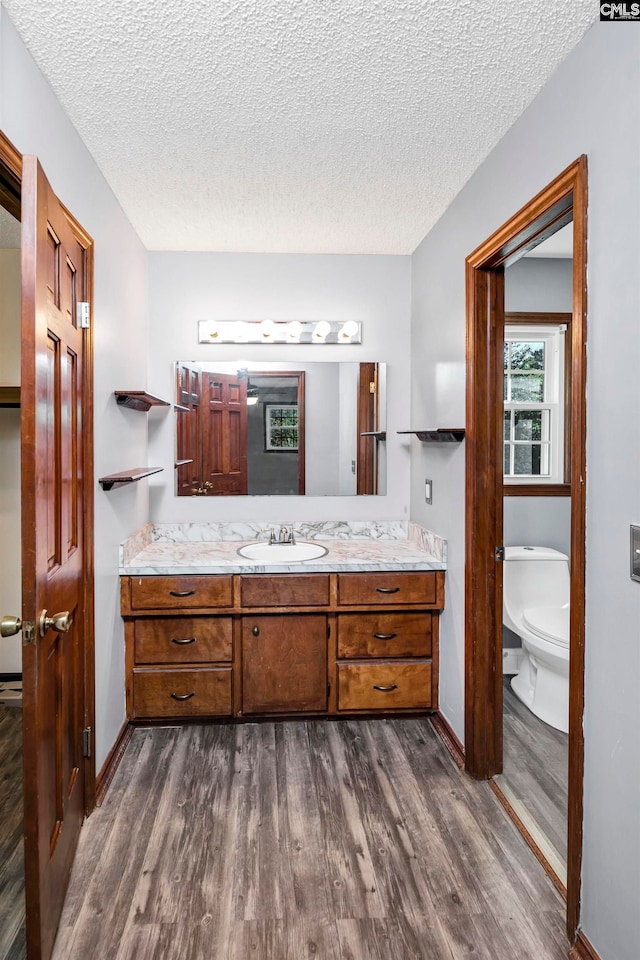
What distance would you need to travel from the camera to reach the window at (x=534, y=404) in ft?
10.9

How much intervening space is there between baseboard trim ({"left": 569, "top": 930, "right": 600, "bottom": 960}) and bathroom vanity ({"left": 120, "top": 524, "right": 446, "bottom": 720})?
1319 mm

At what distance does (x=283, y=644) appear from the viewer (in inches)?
110

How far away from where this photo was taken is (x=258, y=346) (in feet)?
10.8

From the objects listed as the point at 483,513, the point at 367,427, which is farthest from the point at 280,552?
the point at 483,513

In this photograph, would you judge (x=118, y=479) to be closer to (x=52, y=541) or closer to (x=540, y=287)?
(x=52, y=541)

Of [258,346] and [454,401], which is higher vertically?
[258,346]

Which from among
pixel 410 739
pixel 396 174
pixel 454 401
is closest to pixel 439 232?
pixel 396 174

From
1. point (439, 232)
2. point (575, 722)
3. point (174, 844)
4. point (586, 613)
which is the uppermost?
point (439, 232)

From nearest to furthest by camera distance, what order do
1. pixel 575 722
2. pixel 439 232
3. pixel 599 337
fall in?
pixel 599 337 → pixel 575 722 → pixel 439 232

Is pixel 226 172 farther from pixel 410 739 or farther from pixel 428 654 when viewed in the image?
pixel 410 739

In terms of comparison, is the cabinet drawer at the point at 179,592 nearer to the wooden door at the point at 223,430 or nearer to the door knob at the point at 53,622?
the wooden door at the point at 223,430

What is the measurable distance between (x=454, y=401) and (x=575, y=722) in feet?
4.72

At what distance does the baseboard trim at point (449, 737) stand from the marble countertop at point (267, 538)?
72cm

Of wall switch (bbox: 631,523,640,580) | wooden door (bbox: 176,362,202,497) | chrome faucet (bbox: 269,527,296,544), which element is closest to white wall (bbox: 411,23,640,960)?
wall switch (bbox: 631,523,640,580)
